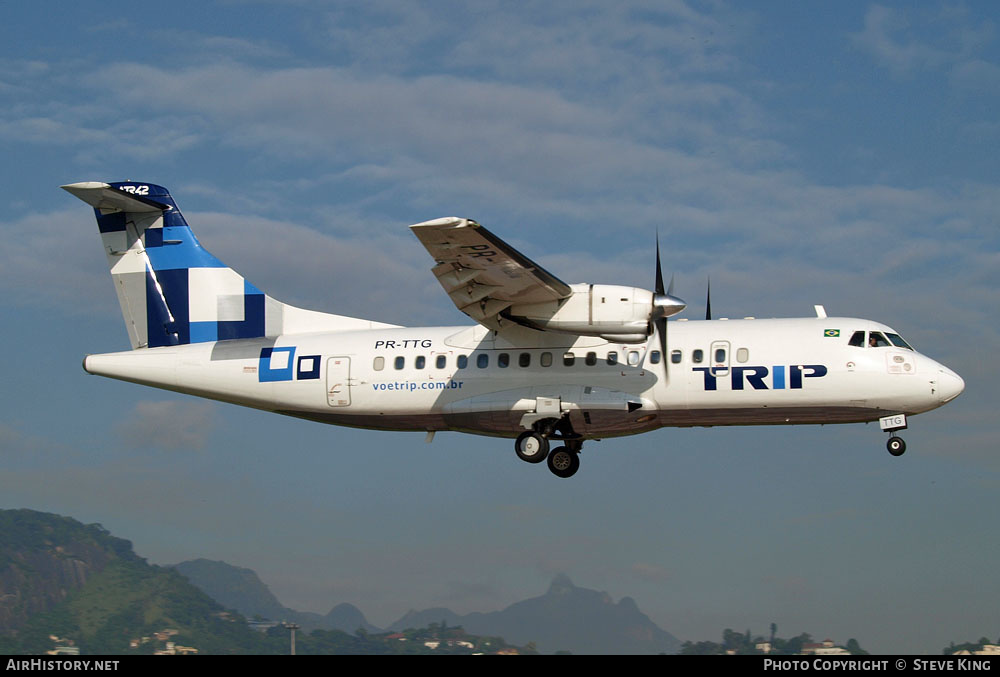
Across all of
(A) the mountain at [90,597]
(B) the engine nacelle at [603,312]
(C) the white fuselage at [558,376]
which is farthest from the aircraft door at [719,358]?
(A) the mountain at [90,597]

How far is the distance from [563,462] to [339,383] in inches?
173

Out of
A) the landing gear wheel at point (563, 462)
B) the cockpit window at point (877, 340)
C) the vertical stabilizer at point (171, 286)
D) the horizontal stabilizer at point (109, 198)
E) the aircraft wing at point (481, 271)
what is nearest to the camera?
the aircraft wing at point (481, 271)

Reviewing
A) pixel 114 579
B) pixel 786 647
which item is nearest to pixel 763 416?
pixel 786 647

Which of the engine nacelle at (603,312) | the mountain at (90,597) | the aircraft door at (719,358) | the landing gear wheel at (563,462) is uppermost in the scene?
the engine nacelle at (603,312)

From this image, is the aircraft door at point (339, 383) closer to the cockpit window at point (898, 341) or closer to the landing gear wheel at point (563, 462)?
the landing gear wheel at point (563, 462)

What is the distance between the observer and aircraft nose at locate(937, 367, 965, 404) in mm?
17719

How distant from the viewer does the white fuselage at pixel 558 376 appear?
58.4 ft

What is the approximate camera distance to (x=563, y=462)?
19547 millimetres

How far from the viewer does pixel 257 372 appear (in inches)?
787

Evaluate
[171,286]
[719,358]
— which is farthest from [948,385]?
[171,286]

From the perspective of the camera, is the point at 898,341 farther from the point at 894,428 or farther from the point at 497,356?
the point at 497,356

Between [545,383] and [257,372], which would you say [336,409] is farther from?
[545,383]

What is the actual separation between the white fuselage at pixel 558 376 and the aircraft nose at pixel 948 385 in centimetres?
2

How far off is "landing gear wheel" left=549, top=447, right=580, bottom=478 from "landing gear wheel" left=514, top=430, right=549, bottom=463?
51cm
